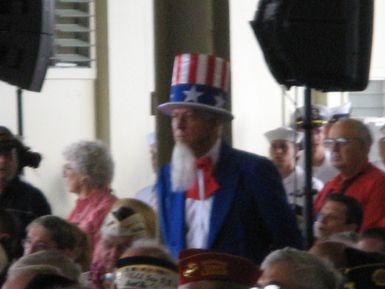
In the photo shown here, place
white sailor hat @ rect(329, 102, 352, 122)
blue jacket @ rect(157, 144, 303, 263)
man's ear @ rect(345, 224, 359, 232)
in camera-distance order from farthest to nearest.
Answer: white sailor hat @ rect(329, 102, 352, 122)
man's ear @ rect(345, 224, 359, 232)
blue jacket @ rect(157, 144, 303, 263)

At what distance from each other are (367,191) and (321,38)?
108 centimetres

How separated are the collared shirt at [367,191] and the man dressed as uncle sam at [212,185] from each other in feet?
2.77

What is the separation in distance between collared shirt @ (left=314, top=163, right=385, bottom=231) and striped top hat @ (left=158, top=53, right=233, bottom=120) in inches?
38.1

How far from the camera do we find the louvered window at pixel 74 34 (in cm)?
1198

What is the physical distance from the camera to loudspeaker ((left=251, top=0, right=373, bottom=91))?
21.0 ft

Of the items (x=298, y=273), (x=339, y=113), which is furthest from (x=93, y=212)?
(x=339, y=113)

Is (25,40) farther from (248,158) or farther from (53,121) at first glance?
(53,121)

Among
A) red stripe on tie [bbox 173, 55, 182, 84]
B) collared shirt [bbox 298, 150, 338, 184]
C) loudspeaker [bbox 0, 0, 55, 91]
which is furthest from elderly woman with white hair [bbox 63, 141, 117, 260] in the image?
collared shirt [bbox 298, 150, 338, 184]

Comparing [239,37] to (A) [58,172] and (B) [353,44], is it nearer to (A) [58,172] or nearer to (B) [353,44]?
(A) [58,172]

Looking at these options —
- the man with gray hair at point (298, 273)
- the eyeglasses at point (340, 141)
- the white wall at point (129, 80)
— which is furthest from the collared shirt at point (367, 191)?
the white wall at point (129, 80)

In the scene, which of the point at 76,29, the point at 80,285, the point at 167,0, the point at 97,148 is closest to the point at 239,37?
the point at 76,29

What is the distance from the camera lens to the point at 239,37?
1248 centimetres

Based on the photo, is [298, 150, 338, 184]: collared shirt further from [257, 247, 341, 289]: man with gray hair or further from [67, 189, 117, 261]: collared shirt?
[257, 247, 341, 289]: man with gray hair

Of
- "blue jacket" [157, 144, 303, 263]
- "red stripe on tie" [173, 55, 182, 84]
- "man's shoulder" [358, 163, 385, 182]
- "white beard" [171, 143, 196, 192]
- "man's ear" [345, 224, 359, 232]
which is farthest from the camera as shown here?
"man's shoulder" [358, 163, 385, 182]
